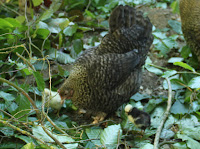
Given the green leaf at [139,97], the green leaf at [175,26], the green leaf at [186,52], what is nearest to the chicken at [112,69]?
the green leaf at [139,97]

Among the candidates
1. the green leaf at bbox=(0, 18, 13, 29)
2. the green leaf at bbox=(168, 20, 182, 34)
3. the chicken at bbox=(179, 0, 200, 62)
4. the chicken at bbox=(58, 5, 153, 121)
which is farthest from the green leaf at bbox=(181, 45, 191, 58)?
the green leaf at bbox=(0, 18, 13, 29)

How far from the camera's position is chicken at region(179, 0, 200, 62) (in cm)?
290

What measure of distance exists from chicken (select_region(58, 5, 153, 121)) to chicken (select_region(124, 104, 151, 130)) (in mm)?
239

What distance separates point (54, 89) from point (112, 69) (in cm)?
74

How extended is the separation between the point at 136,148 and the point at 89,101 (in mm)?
644

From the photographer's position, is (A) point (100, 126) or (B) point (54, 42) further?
(B) point (54, 42)

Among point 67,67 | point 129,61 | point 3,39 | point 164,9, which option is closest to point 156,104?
point 129,61

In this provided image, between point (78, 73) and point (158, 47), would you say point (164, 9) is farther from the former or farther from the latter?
point (78, 73)

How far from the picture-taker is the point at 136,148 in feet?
6.81

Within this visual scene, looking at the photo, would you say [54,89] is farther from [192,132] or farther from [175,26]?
[175,26]

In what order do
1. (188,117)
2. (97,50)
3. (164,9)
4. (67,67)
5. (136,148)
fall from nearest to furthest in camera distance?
(136,148)
(188,117)
(97,50)
(67,67)
(164,9)

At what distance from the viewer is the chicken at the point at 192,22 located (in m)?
2.90

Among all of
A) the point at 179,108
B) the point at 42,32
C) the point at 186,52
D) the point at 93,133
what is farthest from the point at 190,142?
the point at 42,32

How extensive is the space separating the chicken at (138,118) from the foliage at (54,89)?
126 millimetres
